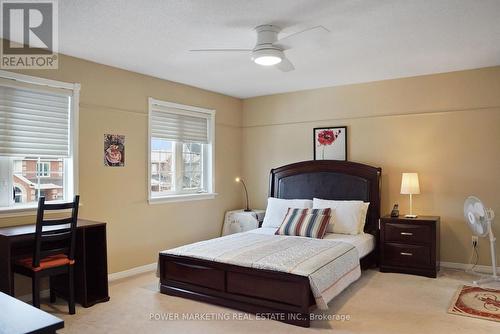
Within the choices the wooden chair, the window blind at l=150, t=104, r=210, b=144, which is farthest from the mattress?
the wooden chair

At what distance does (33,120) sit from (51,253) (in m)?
1.38

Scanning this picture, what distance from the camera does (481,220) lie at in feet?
13.4

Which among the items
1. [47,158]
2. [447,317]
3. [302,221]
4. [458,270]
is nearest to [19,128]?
[47,158]

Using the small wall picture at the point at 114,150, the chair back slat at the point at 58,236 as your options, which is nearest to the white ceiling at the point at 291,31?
the small wall picture at the point at 114,150

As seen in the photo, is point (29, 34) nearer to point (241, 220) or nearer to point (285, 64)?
point (285, 64)

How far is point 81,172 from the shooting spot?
4.05 meters

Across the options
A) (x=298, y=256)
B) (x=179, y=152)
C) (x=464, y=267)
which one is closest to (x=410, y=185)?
(x=464, y=267)

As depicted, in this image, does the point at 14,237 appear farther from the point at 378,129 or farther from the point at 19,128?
the point at 378,129

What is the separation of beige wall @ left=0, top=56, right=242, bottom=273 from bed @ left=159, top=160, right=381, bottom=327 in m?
0.90

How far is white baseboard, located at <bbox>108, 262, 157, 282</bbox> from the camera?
4.34 m

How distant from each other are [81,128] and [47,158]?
1.50 feet

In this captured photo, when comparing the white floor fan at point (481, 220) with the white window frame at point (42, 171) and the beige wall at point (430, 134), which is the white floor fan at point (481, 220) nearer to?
the beige wall at point (430, 134)

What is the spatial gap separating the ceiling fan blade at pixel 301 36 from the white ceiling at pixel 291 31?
0.08 meters

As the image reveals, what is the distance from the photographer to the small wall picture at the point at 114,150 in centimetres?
432
